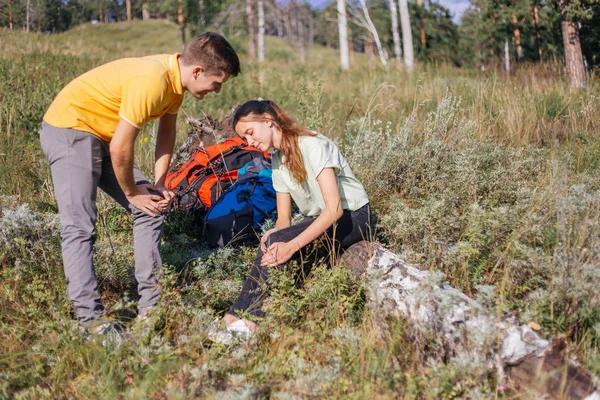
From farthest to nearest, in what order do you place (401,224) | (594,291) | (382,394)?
(401,224) → (594,291) → (382,394)

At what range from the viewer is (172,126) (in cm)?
304

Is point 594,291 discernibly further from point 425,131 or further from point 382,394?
point 425,131

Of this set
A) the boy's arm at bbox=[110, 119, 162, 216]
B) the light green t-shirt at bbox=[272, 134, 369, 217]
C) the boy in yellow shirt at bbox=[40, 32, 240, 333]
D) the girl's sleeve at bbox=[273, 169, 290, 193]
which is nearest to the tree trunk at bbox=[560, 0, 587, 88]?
the light green t-shirt at bbox=[272, 134, 369, 217]

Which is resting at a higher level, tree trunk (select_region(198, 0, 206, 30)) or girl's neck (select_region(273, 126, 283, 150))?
tree trunk (select_region(198, 0, 206, 30))

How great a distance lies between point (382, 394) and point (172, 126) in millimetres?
1983

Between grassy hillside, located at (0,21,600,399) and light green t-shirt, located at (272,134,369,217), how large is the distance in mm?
405

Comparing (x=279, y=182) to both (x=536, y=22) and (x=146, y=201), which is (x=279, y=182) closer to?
(x=146, y=201)

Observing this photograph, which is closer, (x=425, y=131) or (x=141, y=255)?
(x=141, y=255)

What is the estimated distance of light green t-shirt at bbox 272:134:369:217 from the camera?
286 centimetres

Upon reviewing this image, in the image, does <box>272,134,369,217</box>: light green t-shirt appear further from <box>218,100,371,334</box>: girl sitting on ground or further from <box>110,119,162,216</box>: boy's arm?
<box>110,119,162,216</box>: boy's arm

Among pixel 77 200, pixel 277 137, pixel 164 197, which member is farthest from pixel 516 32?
pixel 77 200

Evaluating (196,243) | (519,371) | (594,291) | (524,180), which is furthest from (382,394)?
(524,180)

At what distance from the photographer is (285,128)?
114 inches

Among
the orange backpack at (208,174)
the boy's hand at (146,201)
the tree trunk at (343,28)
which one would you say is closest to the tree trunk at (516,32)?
the tree trunk at (343,28)
